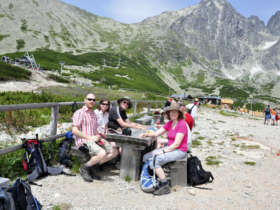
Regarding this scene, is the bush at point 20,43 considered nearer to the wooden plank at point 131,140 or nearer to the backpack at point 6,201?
the wooden plank at point 131,140

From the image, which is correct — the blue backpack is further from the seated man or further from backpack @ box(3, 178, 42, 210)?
backpack @ box(3, 178, 42, 210)

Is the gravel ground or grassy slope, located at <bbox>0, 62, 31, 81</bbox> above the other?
grassy slope, located at <bbox>0, 62, 31, 81</bbox>

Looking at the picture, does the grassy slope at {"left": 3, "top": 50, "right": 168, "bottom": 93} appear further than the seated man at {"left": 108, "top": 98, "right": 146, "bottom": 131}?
Yes

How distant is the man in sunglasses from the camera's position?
16.7ft

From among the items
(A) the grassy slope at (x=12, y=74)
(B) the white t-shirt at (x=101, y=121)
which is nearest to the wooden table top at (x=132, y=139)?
(B) the white t-shirt at (x=101, y=121)

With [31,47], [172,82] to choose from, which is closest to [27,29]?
[31,47]

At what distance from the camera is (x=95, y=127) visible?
5730 millimetres

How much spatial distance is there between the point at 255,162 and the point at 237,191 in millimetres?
→ 2974

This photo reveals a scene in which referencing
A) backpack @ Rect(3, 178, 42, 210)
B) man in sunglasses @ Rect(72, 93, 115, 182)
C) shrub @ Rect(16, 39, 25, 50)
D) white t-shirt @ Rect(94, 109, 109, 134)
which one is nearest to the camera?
backpack @ Rect(3, 178, 42, 210)

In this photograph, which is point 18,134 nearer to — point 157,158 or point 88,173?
point 88,173

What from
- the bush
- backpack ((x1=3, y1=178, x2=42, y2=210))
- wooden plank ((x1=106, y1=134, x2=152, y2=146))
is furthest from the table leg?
the bush

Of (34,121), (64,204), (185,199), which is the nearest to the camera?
(64,204)

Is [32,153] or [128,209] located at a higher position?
[32,153]

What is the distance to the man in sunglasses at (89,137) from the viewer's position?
510cm
